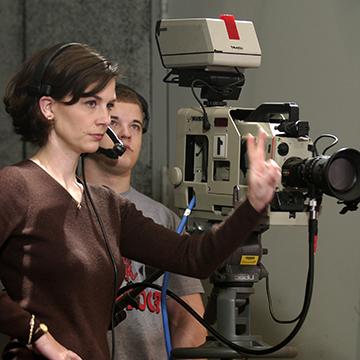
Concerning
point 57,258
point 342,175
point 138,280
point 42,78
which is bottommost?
point 138,280

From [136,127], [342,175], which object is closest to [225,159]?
[342,175]

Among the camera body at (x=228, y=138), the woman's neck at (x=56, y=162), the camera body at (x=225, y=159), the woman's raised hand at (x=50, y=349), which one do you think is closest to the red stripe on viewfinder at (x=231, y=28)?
the camera body at (x=228, y=138)

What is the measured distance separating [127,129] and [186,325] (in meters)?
0.65

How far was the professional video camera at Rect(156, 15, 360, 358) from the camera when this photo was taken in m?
2.14

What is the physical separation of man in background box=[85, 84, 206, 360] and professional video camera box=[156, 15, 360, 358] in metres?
0.32

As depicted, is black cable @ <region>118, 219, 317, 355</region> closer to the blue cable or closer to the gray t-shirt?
the blue cable

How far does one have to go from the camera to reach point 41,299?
184 cm

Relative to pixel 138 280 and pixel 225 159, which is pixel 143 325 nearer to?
pixel 138 280

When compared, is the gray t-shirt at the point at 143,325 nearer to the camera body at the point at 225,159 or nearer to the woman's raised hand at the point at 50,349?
the camera body at the point at 225,159

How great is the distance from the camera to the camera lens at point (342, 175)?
205cm

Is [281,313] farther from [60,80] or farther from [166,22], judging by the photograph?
[60,80]

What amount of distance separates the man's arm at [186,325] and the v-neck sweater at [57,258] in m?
0.82

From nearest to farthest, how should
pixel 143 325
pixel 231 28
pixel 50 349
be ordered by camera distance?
pixel 50 349 → pixel 231 28 → pixel 143 325

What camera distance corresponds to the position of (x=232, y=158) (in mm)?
2262
